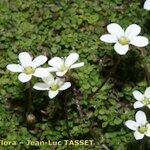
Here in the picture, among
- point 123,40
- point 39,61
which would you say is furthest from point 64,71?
point 123,40

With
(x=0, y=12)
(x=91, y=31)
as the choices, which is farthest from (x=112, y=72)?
(x=0, y=12)

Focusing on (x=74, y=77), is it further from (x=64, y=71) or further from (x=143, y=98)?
(x=143, y=98)

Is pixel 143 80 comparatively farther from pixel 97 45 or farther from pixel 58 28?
pixel 58 28

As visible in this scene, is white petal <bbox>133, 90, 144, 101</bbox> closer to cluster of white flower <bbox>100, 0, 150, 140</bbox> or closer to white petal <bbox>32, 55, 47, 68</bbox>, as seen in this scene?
cluster of white flower <bbox>100, 0, 150, 140</bbox>

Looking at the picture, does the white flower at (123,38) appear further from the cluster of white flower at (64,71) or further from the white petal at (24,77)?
the white petal at (24,77)

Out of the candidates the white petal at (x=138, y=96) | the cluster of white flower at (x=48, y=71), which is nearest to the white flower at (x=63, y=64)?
the cluster of white flower at (x=48, y=71)

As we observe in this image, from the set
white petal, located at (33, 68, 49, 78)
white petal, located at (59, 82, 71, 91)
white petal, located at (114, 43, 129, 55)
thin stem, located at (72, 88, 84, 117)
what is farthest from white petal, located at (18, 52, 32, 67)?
white petal, located at (114, 43, 129, 55)

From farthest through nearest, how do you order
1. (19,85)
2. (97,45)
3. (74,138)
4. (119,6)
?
(119,6), (97,45), (19,85), (74,138)
